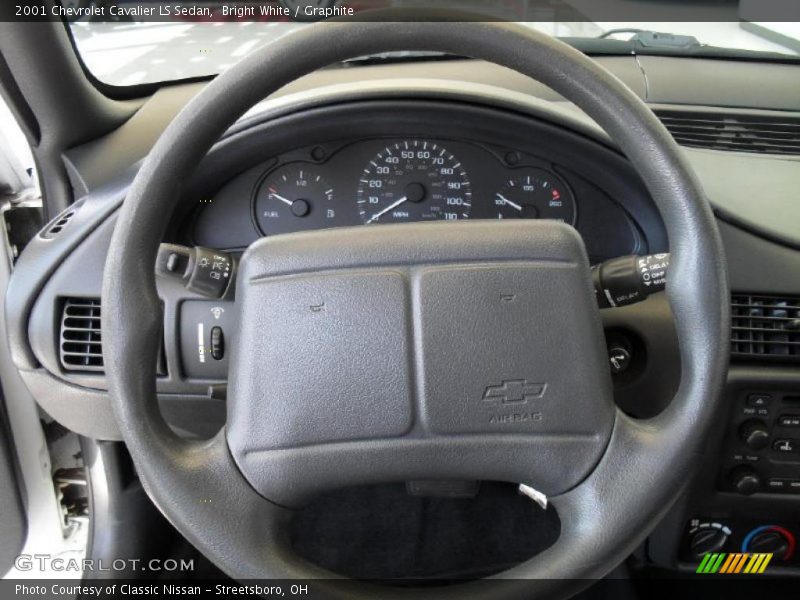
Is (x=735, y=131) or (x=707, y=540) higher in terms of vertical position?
(x=735, y=131)

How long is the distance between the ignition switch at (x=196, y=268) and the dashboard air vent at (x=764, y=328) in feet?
2.55

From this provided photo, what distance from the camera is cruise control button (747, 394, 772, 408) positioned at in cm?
117

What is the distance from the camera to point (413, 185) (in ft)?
4.17

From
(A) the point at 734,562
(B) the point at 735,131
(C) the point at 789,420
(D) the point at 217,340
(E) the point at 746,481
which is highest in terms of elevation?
(B) the point at 735,131

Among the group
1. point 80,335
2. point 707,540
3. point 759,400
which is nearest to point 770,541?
point 707,540

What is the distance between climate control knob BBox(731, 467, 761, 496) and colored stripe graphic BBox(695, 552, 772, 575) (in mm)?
222

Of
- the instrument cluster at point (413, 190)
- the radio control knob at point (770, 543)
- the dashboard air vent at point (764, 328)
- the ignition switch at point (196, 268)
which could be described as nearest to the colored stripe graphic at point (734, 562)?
the radio control knob at point (770, 543)

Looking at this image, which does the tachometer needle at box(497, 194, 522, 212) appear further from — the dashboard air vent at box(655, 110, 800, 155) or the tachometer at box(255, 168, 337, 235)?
the dashboard air vent at box(655, 110, 800, 155)

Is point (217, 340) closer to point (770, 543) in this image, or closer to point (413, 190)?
point (413, 190)

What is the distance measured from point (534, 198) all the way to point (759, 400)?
485 mm

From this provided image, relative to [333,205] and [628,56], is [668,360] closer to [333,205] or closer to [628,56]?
[333,205]

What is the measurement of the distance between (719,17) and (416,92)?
0.99 meters

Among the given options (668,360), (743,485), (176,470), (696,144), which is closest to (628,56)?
(696,144)

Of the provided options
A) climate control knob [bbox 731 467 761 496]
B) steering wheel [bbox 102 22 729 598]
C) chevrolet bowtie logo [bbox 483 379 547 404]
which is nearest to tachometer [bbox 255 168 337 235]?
steering wheel [bbox 102 22 729 598]
